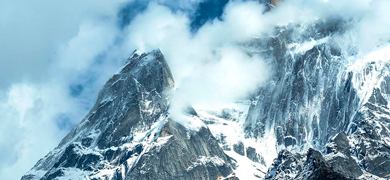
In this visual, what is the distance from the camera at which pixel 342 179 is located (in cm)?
17962

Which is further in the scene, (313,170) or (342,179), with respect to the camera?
(313,170)

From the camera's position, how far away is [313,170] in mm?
195125

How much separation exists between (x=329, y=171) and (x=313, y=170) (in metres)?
9.86

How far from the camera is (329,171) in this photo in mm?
185500

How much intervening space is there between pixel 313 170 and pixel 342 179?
15945 mm

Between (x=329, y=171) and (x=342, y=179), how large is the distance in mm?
6207
